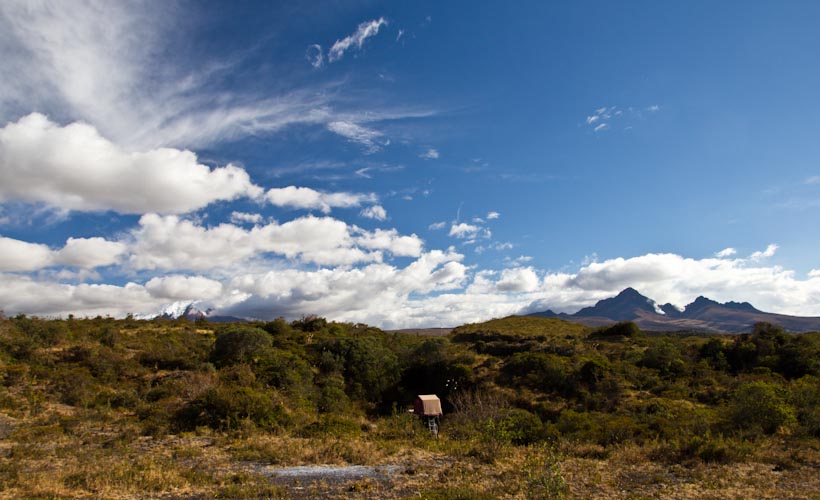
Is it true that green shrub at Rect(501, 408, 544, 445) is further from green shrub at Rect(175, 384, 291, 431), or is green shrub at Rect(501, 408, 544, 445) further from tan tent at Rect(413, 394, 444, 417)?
green shrub at Rect(175, 384, 291, 431)

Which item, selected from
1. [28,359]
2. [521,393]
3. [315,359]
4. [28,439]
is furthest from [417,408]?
[28,359]

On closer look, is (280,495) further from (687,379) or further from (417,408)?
(687,379)

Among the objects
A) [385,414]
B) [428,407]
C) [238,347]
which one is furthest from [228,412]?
[385,414]

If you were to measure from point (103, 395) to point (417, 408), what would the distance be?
16.1 m

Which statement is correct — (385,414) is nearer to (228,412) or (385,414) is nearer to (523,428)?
(228,412)

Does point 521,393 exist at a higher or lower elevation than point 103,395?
lower

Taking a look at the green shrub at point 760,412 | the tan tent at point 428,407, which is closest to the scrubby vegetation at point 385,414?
the green shrub at point 760,412

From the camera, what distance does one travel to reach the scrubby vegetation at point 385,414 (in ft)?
37.0

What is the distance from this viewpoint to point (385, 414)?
28.8 m

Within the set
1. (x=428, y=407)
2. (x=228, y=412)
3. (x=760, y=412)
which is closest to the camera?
(x=760, y=412)

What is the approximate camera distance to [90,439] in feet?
53.1

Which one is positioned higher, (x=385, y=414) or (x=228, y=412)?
(x=228, y=412)

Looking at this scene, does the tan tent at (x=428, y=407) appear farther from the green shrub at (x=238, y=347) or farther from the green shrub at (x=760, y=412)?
the green shrub at (x=760, y=412)

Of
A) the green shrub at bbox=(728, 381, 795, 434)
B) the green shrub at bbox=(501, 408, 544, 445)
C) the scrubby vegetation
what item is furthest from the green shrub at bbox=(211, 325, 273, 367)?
the green shrub at bbox=(728, 381, 795, 434)
